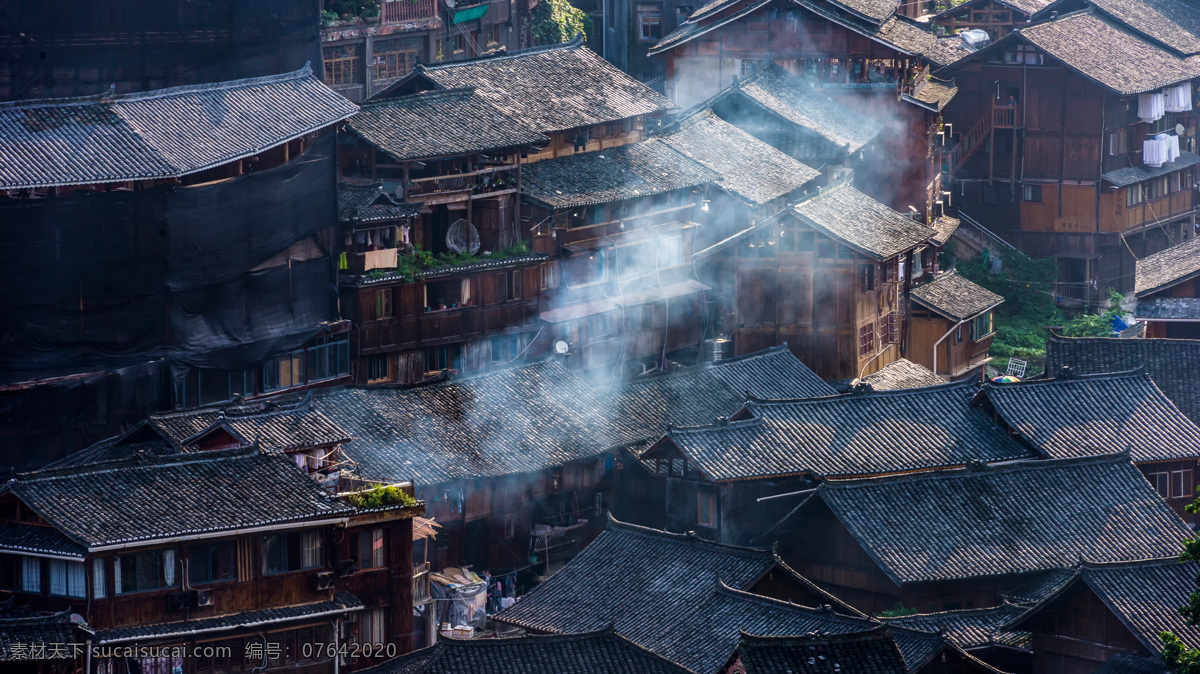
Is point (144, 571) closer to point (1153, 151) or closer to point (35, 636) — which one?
point (35, 636)

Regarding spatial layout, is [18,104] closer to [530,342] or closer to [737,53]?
[530,342]

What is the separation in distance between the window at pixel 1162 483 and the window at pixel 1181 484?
5.8 inches

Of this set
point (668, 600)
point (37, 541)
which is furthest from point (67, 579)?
point (668, 600)

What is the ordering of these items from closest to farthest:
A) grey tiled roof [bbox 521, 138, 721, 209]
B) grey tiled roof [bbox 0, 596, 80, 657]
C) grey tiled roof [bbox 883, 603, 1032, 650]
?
grey tiled roof [bbox 0, 596, 80, 657]
grey tiled roof [bbox 883, 603, 1032, 650]
grey tiled roof [bbox 521, 138, 721, 209]

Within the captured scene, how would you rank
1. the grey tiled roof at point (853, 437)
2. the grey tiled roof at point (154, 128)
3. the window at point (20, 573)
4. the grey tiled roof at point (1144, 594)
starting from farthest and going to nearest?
the grey tiled roof at point (853, 437) < the grey tiled roof at point (154, 128) < the grey tiled roof at point (1144, 594) < the window at point (20, 573)

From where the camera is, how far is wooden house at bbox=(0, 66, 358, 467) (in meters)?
46.9

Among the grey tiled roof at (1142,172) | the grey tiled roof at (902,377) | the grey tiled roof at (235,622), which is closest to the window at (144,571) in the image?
the grey tiled roof at (235,622)

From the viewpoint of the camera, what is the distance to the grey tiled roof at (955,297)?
7025 cm

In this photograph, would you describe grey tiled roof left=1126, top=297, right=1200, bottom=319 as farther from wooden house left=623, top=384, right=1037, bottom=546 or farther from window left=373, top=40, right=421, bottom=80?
window left=373, top=40, right=421, bottom=80

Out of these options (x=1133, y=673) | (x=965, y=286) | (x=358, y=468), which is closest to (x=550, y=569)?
(x=358, y=468)

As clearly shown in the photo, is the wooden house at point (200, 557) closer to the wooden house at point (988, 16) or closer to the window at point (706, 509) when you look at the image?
the window at point (706, 509)

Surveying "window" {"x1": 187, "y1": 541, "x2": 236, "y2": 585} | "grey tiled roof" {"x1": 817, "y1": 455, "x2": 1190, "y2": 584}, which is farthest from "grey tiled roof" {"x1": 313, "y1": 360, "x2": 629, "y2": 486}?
"grey tiled roof" {"x1": 817, "y1": 455, "x2": 1190, "y2": 584}

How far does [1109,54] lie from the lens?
262 feet

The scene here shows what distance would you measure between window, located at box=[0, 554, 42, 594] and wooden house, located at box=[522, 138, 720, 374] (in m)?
21.5
